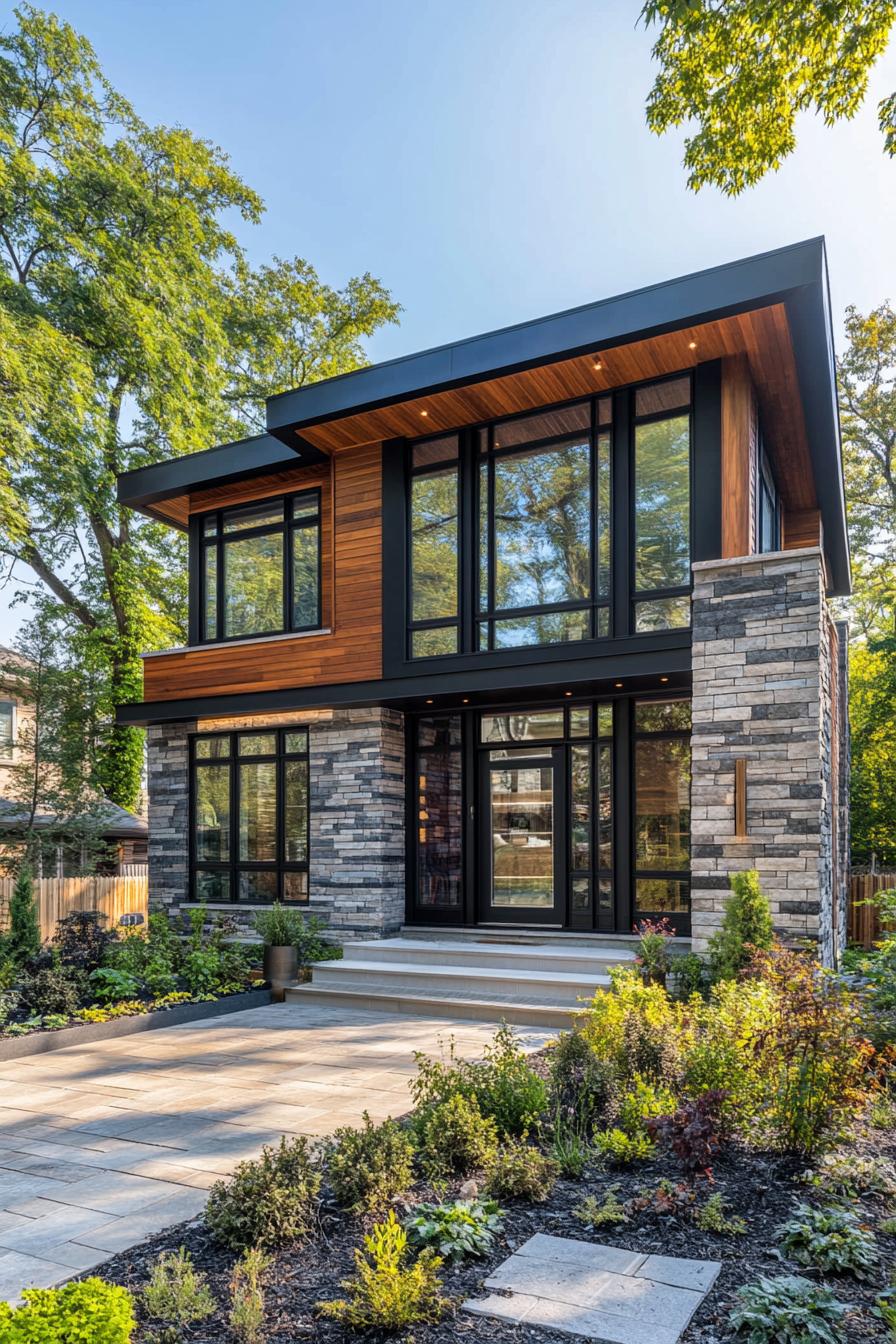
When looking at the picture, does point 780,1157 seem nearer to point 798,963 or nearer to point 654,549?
point 798,963

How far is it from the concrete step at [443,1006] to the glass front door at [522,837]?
162 cm

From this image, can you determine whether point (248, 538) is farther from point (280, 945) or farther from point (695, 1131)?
point (695, 1131)

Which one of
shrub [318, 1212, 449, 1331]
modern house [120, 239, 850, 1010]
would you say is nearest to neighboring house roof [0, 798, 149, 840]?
modern house [120, 239, 850, 1010]

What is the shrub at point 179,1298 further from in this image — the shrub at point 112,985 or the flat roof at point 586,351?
the flat roof at point 586,351

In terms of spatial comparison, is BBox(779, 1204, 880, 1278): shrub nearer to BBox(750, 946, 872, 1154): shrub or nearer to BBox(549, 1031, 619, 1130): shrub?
BBox(750, 946, 872, 1154): shrub

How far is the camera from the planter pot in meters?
8.95

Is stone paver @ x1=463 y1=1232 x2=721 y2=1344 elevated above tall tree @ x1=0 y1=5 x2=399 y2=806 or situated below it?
below

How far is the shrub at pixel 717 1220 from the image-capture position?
318 centimetres

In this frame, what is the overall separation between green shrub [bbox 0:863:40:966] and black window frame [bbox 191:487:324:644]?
12.9 ft

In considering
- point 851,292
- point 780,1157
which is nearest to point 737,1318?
point 780,1157

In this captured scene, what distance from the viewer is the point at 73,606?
18.2 meters

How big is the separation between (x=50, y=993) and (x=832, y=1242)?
21.4 feet

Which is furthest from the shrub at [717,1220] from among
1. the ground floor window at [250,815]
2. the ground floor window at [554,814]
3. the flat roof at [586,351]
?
the ground floor window at [250,815]

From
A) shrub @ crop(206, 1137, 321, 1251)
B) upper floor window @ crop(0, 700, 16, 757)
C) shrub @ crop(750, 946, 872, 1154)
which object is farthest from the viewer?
upper floor window @ crop(0, 700, 16, 757)
